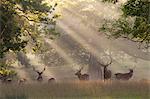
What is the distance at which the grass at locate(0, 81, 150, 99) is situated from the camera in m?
16.6

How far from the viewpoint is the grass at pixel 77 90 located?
54.4 feet

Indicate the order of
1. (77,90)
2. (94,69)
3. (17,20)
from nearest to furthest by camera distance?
1. (77,90)
2. (17,20)
3. (94,69)

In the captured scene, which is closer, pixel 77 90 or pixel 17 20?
pixel 77 90

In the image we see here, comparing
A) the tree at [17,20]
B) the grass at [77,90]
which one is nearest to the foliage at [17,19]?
the tree at [17,20]

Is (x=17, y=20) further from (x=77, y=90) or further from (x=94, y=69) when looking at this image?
(x=94, y=69)

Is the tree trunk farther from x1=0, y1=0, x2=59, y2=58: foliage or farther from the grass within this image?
the grass

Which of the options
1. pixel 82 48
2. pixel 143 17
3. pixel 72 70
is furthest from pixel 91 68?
pixel 143 17

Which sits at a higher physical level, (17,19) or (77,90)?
(17,19)

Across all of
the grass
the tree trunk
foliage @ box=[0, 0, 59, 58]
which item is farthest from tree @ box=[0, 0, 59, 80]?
the tree trunk

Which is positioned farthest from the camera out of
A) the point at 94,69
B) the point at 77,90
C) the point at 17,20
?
the point at 94,69

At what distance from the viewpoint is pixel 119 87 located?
58.5ft

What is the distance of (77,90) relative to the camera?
17.7m

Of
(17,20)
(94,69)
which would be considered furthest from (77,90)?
(94,69)

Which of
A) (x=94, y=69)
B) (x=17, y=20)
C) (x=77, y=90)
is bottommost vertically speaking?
(x=77, y=90)
